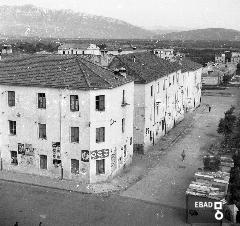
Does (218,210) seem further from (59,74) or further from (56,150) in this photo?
(59,74)

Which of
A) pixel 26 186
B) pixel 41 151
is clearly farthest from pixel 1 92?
pixel 26 186

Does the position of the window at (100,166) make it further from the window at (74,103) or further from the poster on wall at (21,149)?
the poster on wall at (21,149)

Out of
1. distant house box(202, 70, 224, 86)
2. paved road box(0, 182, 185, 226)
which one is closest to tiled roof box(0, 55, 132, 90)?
paved road box(0, 182, 185, 226)

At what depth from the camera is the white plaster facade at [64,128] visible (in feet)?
110

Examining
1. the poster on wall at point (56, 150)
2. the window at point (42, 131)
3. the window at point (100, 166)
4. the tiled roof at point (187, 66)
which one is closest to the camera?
the window at point (100, 166)

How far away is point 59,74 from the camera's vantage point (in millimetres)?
34562

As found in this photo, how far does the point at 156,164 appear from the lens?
131 ft

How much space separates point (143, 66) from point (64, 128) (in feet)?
53.0

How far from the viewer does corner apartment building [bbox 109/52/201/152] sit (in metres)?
42.9

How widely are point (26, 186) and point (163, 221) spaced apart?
12.2 metres

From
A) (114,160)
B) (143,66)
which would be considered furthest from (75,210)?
(143,66)

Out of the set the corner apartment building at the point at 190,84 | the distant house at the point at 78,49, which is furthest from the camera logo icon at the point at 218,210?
the distant house at the point at 78,49

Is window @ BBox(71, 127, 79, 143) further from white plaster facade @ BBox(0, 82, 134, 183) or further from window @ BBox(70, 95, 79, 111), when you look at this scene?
window @ BBox(70, 95, 79, 111)

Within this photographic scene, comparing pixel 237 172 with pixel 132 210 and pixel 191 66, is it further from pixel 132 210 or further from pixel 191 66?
pixel 191 66
